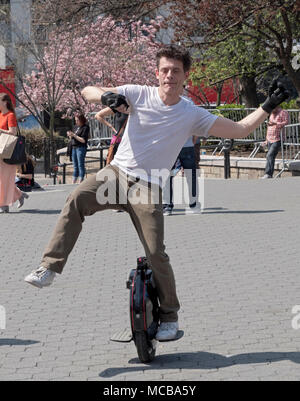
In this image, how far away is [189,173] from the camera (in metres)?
12.5

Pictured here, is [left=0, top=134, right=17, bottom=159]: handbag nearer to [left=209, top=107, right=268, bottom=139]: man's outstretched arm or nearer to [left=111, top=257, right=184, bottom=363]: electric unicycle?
[left=111, top=257, right=184, bottom=363]: electric unicycle

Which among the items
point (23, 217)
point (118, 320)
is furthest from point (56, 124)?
point (118, 320)

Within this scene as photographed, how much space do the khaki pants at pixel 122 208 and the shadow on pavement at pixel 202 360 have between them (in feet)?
0.80

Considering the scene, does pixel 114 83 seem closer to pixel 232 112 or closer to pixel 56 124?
pixel 56 124

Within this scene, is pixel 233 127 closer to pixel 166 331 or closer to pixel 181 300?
pixel 166 331

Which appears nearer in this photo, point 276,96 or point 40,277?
point 40,277

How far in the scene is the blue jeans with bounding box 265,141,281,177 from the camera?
60.0 feet

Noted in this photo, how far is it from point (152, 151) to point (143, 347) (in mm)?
1120

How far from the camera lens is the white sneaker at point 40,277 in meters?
4.81

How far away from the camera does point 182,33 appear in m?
21.7

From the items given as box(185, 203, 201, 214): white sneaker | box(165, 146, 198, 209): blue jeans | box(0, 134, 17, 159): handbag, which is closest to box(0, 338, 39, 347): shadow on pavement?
box(165, 146, 198, 209): blue jeans

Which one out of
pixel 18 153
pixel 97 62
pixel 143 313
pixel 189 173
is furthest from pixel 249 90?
pixel 143 313

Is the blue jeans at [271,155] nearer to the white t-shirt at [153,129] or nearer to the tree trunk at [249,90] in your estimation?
the tree trunk at [249,90]
